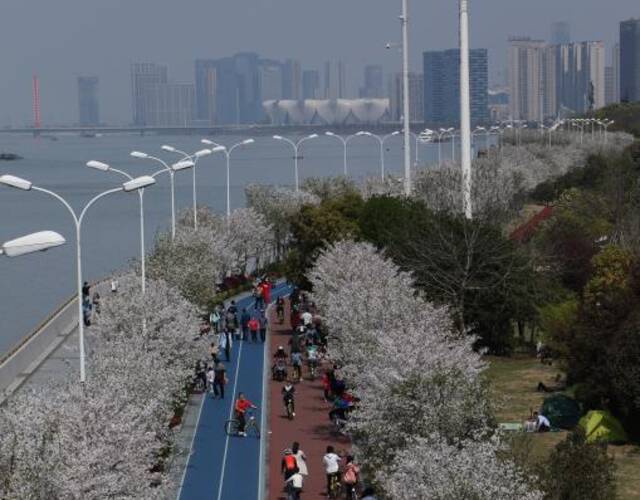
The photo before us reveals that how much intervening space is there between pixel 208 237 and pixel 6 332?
33.9ft

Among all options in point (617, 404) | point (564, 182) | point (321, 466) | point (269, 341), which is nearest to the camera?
point (321, 466)

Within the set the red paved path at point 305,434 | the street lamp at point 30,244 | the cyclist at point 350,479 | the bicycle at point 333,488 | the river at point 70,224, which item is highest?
the street lamp at point 30,244

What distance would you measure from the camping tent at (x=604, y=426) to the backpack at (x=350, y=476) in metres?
5.84

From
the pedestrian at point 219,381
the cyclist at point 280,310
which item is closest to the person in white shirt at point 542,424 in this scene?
the pedestrian at point 219,381

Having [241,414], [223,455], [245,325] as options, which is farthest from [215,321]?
[223,455]

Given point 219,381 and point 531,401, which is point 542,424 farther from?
point 219,381

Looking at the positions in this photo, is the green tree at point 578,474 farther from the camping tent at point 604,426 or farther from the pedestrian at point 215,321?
the pedestrian at point 215,321

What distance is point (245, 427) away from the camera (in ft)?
75.5

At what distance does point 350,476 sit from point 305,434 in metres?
4.71

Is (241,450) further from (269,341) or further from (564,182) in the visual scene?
(564,182)

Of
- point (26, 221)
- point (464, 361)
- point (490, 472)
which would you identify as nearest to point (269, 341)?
point (464, 361)

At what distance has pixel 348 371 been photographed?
20.7m

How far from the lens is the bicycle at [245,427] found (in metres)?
22.8

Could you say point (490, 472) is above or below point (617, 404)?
above
